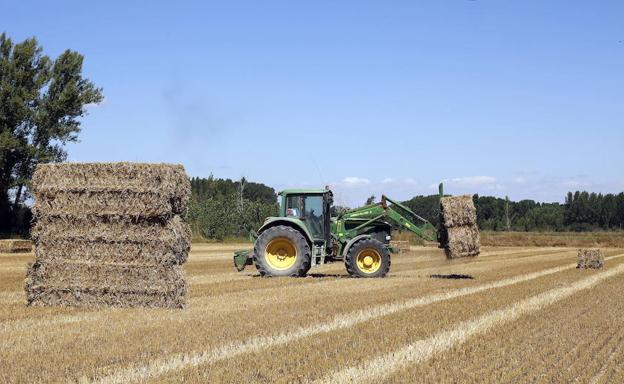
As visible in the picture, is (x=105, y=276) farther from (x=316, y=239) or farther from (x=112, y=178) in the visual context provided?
(x=316, y=239)

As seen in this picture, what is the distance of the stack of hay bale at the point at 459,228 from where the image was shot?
17672mm

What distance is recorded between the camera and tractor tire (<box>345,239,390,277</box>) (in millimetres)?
17484

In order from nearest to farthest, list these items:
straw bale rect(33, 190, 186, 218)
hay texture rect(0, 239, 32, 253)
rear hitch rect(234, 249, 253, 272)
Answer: straw bale rect(33, 190, 186, 218) → rear hitch rect(234, 249, 253, 272) → hay texture rect(0, 239, 32, 253)

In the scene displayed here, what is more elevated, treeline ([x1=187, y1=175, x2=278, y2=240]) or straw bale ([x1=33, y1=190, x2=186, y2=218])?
treeline ([x1=187, y1=175, x2=278, y2=240])

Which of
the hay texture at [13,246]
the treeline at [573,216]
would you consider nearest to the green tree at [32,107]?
the hay texture at [13,246]

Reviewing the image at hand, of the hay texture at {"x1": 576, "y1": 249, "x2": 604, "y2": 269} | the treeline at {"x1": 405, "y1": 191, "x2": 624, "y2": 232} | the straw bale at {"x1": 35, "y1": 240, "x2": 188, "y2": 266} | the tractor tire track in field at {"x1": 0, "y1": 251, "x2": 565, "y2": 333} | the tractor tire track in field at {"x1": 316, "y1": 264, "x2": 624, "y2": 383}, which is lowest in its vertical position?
A: the tractor tire track in field at {"x1": 316, "y1": 264, "x2": 624, "y2": 383}

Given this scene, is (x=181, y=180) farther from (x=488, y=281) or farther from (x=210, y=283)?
(x=488, y=281)

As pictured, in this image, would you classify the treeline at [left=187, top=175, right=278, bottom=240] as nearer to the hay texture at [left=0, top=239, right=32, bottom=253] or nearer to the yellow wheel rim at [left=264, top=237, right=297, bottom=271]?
the hay texture at [left=0, top=239, right=32, bottom=253]

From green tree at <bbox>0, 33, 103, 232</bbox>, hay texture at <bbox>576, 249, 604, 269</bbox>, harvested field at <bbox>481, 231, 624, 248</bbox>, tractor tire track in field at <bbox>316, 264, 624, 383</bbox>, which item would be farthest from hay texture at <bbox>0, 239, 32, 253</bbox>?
harvested field at <bbox>481, 231, 624, 248</bbox>

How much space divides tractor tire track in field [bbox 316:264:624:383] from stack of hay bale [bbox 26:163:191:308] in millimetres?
4405

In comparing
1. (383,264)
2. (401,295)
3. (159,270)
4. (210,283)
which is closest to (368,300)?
(401,295)

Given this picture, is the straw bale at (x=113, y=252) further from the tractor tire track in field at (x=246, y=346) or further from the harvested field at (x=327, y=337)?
the tractor tire track in field at (x=246, y=346)

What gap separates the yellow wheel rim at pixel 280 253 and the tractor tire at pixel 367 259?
1.34 meters

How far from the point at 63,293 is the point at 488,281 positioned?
30.2 ft
